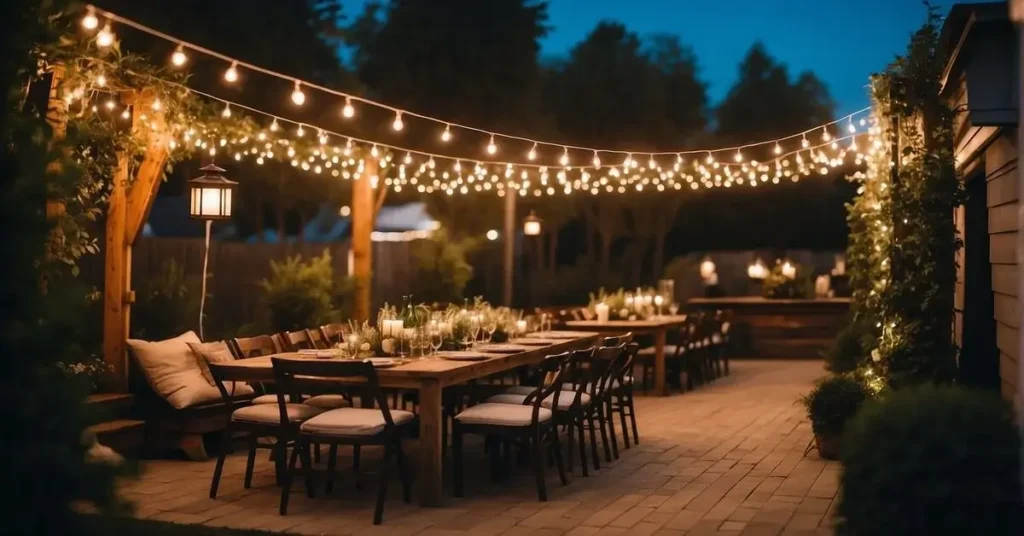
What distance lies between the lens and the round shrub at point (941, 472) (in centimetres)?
376

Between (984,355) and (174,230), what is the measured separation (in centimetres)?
1548

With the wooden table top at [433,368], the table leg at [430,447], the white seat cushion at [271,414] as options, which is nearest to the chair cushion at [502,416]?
the wooden table top at [433,368]

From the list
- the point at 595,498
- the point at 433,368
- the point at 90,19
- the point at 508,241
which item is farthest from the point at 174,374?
the point at 508,241

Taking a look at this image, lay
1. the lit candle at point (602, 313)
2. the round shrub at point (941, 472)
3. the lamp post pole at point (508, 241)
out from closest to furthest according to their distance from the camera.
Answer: the round shrub at point (941, 472) < the lit candle at point (602, 313) < the lamp post pole at point (508, 241)

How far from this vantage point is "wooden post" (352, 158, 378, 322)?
10562 millimetres

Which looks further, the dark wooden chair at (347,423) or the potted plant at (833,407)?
the potted plant at (833,407)

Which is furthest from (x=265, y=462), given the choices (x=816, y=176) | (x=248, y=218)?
(x=816, y=176)

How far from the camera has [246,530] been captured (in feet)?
16.4

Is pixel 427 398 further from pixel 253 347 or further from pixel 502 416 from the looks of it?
pixel 253 347

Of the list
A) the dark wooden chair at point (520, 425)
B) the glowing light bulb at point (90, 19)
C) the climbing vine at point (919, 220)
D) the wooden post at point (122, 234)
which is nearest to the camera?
the glowing light bulb at point (90, 19)

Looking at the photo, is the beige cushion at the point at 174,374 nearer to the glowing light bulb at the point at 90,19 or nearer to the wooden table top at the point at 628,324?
the glowing light bulb at the point at 90,19

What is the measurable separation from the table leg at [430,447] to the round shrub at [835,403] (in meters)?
2.68

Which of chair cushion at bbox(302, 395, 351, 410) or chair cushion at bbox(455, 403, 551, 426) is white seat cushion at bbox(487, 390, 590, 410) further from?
chair cushion at bbox(302, 395, 351, 410)

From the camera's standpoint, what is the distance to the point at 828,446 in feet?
22.5
